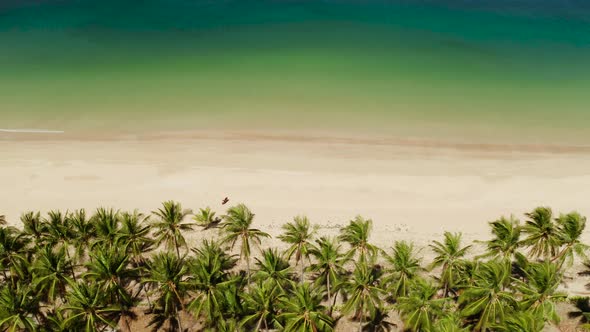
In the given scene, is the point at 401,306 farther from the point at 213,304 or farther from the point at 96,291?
the point at 96,291

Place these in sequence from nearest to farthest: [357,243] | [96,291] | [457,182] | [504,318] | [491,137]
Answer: [504,318] → [96,291] → [357,243] → [457,182] → [491,137]

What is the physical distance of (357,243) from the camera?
35.5 metres

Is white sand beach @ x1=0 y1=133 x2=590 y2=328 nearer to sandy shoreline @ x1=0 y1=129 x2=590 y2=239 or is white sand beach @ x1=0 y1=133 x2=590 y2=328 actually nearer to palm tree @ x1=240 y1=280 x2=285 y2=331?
sandy shoreline @ x1=0 y1=129 x2=590 y2=239

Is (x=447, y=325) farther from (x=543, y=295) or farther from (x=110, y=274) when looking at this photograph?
(x=110, y=274)

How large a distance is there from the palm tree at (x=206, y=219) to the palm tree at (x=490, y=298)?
29961 millimetres

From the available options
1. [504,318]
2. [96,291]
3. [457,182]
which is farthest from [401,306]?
[457,182]

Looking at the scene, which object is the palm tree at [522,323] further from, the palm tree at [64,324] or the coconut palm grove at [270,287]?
the palm tree at [64,324]

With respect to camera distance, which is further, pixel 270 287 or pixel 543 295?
pixel 270 287

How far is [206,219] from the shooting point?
48062 mm

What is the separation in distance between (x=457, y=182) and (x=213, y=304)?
45.4 metres

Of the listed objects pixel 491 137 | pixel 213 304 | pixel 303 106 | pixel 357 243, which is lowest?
pixel 213 304

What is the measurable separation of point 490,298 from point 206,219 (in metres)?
31.7

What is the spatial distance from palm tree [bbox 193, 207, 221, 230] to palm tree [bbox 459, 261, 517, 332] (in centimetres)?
2996

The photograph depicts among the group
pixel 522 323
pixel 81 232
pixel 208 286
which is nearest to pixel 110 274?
pixel 208 286
